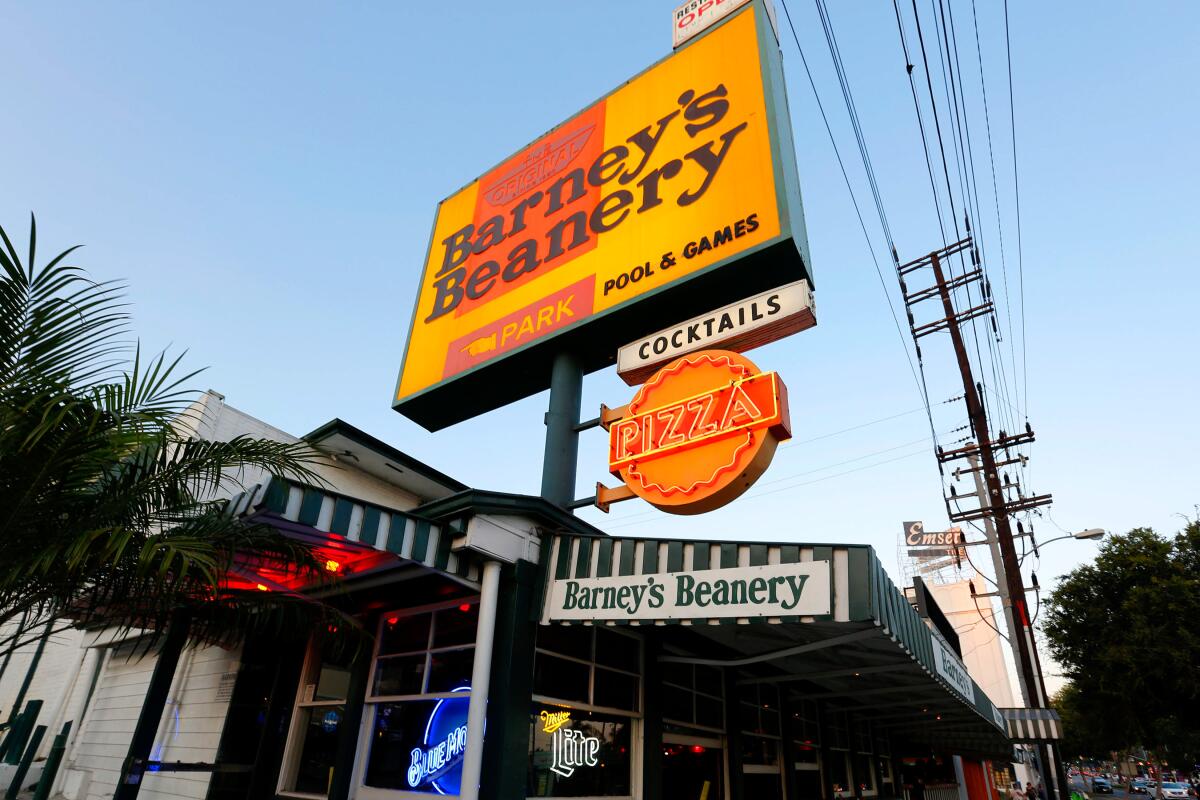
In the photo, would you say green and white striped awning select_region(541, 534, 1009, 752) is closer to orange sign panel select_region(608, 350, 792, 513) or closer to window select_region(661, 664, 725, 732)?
window select_region(661, 664, 725, 732)

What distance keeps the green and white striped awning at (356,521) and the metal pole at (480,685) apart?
27cm

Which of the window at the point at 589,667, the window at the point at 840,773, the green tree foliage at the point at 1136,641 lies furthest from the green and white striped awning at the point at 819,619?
the green tree foliage at the point at 1136,641

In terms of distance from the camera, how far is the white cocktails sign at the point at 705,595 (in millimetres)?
5557

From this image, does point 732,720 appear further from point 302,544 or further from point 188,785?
point 188,785

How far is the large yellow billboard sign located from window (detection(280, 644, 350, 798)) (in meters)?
4.51

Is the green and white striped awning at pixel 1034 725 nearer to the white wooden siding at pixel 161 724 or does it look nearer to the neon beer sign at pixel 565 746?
the neon beer sign at pixel 565 746

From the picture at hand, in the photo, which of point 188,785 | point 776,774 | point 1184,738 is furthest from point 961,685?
point 1184,738

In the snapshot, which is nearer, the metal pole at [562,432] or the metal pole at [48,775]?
the metal pole at [562,432]

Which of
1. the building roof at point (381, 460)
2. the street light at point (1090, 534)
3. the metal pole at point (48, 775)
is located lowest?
the metal pole at point (48, 775)

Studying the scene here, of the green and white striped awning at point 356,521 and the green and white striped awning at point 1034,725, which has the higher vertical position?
the green and white striped awning at point 356,521

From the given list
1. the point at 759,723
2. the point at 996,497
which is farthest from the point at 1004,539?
the point at 759,723

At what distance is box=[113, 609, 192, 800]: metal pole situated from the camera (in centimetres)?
730

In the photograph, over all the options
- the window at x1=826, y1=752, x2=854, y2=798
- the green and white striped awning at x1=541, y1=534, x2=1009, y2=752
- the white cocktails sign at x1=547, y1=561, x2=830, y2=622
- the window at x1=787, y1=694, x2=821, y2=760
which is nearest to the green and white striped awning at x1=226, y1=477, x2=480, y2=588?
the green and white striped awning at x1=541, y1=534, x2=1009, y2=752

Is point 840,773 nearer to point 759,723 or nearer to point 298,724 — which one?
point 759,723
